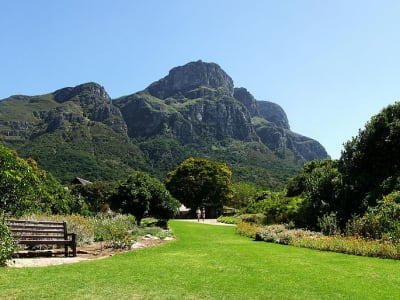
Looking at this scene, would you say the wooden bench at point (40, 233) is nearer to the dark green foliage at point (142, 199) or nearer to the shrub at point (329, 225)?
the dark green foliage at point (142, 199)

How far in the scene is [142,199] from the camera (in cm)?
2127

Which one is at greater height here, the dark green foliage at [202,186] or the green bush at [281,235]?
the dark green foliage at [202,186]

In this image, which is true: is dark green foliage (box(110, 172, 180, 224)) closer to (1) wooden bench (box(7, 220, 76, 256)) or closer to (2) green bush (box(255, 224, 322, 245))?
(2) green bush (box(255, 224, 322, 245))

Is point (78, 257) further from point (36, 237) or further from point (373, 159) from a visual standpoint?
point (373, 159)

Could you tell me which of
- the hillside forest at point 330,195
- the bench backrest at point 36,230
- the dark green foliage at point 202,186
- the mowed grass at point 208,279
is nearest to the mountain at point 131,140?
the dark green foliage at point 202,186

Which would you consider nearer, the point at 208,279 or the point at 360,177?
the point at 208,279

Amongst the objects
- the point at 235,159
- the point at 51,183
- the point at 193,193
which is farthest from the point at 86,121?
the point at 51,183

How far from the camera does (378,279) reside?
25.1 feet

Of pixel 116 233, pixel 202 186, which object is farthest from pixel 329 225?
pixel 202 186

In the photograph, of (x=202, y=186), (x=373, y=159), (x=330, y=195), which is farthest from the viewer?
(x=202, y=186)

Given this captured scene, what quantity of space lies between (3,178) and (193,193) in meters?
43.4

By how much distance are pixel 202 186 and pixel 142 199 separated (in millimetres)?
35266

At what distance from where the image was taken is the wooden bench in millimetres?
10516

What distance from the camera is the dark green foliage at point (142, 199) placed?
21188 millimetres
